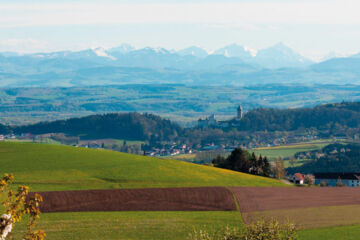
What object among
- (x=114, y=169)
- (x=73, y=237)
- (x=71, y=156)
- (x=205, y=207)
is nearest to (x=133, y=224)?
(x=73, y=237)

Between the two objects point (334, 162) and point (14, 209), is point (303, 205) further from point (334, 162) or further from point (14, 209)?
point (334, 162)

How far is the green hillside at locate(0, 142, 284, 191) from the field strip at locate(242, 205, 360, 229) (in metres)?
15.8

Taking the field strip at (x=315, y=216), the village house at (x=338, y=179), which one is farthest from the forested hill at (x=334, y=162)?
the field strip at (x=315, y=216)

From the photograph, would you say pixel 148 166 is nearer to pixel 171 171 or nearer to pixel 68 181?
pixel 171 171

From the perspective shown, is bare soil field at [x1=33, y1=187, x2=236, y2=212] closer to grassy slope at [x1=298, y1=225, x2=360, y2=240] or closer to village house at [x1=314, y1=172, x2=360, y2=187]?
grassy slope at [x1=298, y1=225, x2=360, y2=240]

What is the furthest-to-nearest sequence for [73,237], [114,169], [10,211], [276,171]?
[276,171]
[114,169]
[73,237]
[10,211]

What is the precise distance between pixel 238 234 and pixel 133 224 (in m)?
15.1

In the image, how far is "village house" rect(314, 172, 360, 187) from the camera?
12275 cm

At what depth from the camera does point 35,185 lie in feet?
200

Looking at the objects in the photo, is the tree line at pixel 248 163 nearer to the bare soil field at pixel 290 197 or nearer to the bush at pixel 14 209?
the bare soil field at pixel 290 197

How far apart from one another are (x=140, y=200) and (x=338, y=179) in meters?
75.8

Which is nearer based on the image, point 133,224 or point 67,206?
point 133,224

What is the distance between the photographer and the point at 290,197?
6022 centimetres

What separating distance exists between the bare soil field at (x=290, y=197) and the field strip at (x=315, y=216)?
168 centimetres
